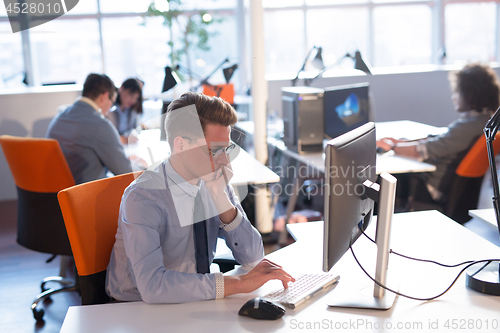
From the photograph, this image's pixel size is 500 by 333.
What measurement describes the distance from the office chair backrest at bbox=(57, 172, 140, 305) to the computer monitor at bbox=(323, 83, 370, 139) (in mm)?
1895

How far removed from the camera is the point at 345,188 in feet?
3.39

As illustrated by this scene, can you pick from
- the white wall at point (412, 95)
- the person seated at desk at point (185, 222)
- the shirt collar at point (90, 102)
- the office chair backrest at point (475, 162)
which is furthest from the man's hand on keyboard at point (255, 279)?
the white wall at point (412, 95)

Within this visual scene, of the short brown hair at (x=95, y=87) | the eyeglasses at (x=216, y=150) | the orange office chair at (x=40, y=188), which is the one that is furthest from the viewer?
the short brown hair at (x=95, y=87)

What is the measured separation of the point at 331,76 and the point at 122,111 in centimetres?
233

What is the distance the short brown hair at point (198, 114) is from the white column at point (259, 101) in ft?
6.05

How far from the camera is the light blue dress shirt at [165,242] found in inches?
46.2

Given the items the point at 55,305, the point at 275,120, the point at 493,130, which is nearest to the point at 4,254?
the point at 55,305

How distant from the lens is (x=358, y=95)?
124 inches

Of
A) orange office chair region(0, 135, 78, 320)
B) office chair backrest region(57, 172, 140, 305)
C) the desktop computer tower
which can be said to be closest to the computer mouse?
office chair backrest region(57, 172, 140, 305)

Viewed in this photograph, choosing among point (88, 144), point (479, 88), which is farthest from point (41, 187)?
point (479, 88)

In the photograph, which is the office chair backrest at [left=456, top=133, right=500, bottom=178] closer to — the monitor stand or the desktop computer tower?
the desktop computer tower

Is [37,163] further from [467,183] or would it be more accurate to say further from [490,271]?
[467,183]

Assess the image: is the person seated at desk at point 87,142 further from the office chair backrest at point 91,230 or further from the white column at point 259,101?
the office chair backrest at point 91,230

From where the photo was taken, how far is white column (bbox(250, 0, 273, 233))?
307cm
